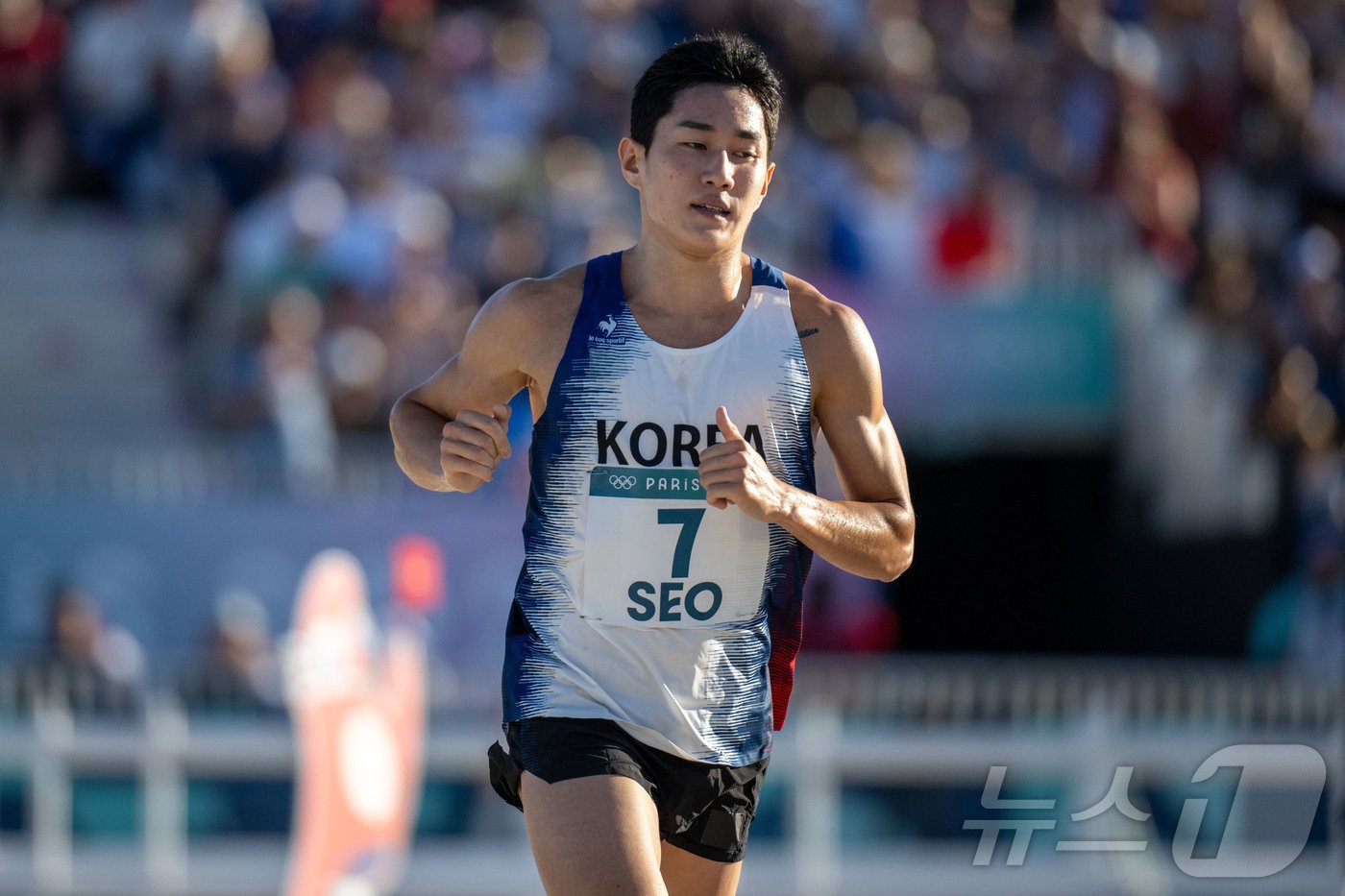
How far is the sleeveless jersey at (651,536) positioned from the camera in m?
4.46

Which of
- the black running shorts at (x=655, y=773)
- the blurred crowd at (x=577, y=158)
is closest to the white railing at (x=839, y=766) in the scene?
the blurred crowd at (x=577, y=158)

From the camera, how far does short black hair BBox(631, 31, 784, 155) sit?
4484mm

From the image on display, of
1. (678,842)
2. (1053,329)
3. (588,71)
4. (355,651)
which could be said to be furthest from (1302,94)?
(678,842)

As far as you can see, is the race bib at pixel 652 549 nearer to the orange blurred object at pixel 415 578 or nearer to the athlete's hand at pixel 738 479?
the athlete's hand at pixel 738 479

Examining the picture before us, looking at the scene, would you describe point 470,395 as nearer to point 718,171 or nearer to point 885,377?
point 718,171

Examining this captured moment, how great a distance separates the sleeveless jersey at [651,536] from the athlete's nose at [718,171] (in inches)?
13.3

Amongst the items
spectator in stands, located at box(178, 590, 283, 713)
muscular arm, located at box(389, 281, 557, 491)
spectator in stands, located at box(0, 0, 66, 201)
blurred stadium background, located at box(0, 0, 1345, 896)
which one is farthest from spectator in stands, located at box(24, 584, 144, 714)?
muscular arm, located at box(389, 281, 557, 491)

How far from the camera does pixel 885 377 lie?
1112cm

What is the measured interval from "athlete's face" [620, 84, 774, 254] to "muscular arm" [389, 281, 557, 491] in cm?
37

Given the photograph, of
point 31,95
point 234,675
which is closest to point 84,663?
point 234,675

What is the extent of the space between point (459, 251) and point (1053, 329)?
3479 mm

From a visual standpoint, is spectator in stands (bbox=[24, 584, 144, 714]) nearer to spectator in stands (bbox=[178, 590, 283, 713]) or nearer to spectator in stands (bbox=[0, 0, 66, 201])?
spectator in stands (bbox=[178, 590, 283, 713])

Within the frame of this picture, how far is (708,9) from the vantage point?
13.3 m

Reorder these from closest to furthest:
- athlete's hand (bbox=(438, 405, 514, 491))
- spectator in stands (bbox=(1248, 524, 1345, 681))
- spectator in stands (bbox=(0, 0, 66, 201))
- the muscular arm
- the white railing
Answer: athlete's hand (bbox=(438, 405, 514, 491)) → the muscular arm → the white railing → spectator in stands (bbox=(1248, 524, 1345, 681)) → spectator in stands (bbox=(0, 0, 66, 201))
